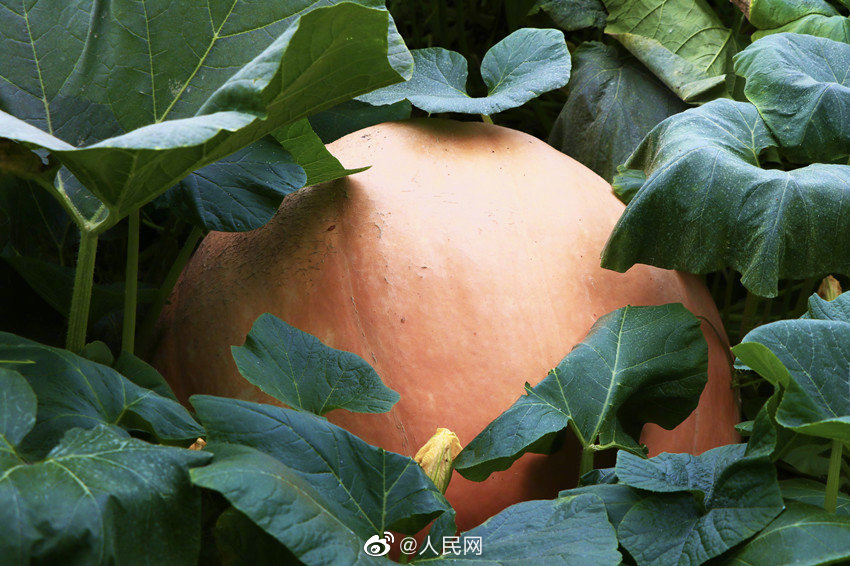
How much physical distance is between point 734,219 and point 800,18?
1.83 feet

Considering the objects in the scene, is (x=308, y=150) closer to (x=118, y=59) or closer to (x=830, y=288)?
(x=118, y=59)

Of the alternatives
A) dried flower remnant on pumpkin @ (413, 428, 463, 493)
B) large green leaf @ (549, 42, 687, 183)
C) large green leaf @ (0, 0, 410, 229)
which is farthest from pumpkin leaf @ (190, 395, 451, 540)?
large green leaf @ (549, 42, 687, 183)

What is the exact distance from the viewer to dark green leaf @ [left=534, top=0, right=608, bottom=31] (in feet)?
4.69

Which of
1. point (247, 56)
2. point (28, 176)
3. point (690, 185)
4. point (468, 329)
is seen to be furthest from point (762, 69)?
point (28, 176)

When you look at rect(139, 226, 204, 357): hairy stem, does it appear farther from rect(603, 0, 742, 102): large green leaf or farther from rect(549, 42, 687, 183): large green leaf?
rect(603, 0, 742, 102): large green leaf

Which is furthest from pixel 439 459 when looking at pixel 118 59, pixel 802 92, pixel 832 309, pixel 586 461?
pixel 802 92

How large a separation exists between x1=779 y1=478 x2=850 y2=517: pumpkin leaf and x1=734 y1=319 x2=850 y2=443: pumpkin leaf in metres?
0.10

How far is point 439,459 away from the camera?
0.82 meters

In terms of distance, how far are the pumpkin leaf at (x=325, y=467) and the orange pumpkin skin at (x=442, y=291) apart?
0.72ft

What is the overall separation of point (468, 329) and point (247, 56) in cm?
38

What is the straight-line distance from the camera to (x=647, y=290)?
1.03m

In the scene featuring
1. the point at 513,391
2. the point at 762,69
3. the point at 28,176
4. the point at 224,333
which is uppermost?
the point at 28,176

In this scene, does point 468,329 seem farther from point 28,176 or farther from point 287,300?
point 28,176

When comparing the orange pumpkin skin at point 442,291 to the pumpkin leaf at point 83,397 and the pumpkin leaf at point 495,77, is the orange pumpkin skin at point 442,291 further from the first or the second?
the pumpkin leaf at point 83,397
